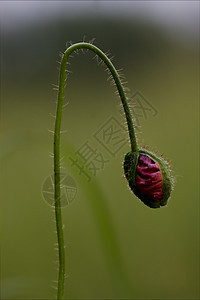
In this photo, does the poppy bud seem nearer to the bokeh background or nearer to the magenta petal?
the magenta petal

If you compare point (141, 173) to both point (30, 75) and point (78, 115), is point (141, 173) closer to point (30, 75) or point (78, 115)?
point (78, 115)

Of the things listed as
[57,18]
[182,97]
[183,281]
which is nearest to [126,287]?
[183,281]

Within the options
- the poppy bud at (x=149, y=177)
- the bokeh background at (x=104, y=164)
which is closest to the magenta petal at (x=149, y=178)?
the poppy bud at (x=149, y=177)

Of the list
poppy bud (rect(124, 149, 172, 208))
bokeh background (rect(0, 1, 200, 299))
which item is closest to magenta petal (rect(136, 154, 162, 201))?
poppy bud (rect(124, 149, 172, 208))

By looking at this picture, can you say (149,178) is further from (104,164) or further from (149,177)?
(104,164)

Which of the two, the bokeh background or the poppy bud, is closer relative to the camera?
the poppy bud

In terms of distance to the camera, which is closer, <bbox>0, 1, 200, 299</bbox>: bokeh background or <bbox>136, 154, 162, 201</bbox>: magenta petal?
<bbox>136, 154, 162, 201</bbox>: magenta petal

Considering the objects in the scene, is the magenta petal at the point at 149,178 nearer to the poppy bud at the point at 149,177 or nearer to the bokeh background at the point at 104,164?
the poppy bud at the point at 149,177
